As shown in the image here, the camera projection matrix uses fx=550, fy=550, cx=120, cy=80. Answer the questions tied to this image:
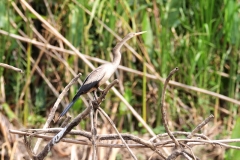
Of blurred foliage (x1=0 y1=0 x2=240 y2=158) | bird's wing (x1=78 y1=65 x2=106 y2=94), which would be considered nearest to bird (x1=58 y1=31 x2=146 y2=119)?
bird's wing (x1=78 y1=65 x2=106 y2=94)

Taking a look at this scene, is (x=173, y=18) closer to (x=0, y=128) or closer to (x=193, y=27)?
(x=193, y=27)

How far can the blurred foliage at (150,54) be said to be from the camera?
9.70 ft

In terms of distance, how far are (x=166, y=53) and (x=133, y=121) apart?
480mm

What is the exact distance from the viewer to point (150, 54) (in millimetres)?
3104

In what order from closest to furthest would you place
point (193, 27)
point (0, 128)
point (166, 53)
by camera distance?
1. point (0, 128)
2. point (166, 53)
3. point (193, 27)

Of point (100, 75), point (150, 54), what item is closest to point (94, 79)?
point (100, 75)

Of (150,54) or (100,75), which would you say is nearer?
(100,75)

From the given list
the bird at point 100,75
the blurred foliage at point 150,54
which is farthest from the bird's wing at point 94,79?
the blurred foliage at point 150,54

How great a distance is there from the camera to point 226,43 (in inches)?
126

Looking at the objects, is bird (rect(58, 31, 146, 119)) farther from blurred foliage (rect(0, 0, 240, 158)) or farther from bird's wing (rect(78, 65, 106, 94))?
blurred foliage (rect(0, 0, 240, 158))

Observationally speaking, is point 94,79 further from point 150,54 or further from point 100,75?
point 150,54

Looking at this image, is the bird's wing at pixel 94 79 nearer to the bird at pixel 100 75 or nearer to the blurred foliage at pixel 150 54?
the bird at pixel 100 75

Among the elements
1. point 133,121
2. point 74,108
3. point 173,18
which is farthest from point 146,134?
point 173,18

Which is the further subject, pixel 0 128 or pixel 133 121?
pixel 133 121
